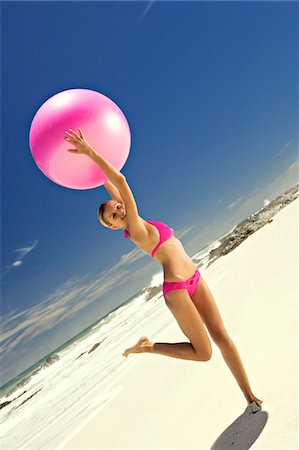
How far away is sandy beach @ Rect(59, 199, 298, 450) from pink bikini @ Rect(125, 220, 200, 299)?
1110 mm

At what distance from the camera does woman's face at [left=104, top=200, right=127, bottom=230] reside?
337cm

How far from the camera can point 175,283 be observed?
316 cm

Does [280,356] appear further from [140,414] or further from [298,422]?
[140,414]

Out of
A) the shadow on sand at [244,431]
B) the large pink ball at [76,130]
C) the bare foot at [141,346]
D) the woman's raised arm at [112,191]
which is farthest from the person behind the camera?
the woman's raised arm at [112,191]

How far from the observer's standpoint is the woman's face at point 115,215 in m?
3.37

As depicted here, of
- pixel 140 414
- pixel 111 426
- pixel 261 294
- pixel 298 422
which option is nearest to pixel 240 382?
pixel 298 422

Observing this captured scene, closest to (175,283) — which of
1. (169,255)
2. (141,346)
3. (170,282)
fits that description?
(170,282)

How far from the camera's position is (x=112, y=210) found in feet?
11.1

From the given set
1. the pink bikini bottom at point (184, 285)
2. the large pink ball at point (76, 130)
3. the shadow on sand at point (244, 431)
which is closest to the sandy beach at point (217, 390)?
the shadow on sand at point (244, 431)

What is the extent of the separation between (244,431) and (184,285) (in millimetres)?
1167

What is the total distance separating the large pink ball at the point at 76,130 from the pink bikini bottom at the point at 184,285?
104cm

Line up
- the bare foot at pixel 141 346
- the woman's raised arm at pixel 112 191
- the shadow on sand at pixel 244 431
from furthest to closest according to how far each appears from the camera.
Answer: the woman's raised arm at pixel 112 191, the bare foot at pixel 141 346, the shadow on sand at pixel 244 431

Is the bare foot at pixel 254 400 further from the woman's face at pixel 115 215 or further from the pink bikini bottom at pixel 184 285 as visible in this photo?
the woman's face at pixel 115 215

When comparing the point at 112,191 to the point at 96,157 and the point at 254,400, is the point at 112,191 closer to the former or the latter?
the point at 96,157
